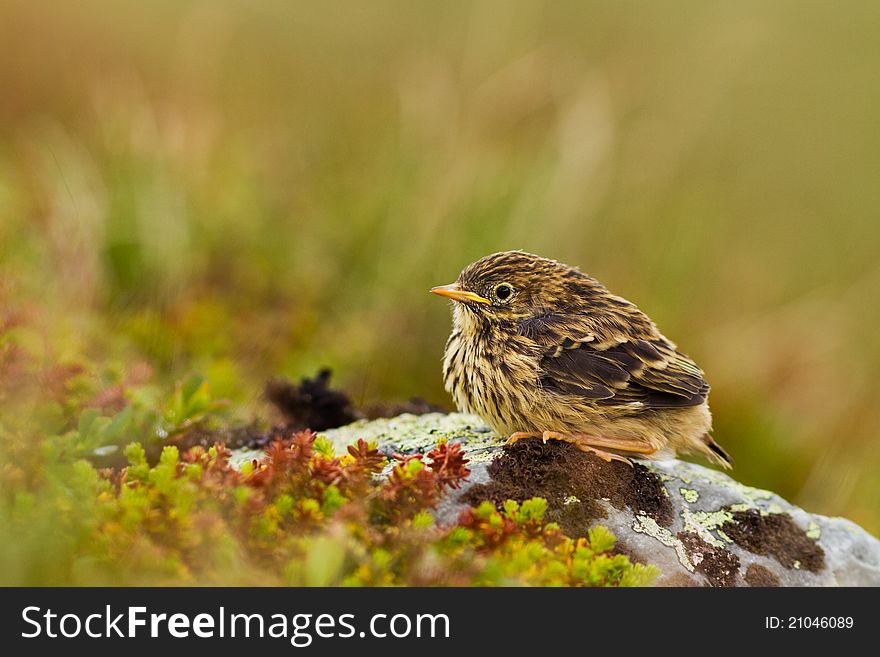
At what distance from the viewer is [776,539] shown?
459 cm

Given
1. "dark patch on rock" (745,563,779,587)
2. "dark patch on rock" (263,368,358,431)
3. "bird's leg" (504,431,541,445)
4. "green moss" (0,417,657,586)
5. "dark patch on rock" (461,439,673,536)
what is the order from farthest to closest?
"dark patch on rock" (263,368,358,431) → "bird's leg" (504,431,541,445) → "dark patch on rock" (745,563,779,587) → "dark patch on rock" (461,439,673,536) → "green moss" (0,417,657,586)

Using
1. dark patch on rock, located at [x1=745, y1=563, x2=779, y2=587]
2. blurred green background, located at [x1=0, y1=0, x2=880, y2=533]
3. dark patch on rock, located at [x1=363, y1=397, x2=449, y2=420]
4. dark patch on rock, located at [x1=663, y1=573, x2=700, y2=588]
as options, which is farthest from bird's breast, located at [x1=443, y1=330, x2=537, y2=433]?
blurred green background, located at [x1=0, y1=0, x2=880, y2=533]

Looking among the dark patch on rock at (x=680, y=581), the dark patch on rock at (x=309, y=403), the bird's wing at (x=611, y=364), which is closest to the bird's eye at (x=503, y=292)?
the bird's wing at (x=611, y=364)

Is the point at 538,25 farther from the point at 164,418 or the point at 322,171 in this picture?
the point at 164,418

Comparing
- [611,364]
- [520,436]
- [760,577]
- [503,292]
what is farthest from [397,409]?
[760,577]

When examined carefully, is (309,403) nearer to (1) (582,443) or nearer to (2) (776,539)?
(1) (582,443)

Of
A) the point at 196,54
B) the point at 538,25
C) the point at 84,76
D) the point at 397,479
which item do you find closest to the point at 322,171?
the point at 196,54

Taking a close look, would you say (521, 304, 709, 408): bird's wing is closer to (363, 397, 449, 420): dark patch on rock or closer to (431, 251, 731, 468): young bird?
(431, 251, 731, 468): young bird

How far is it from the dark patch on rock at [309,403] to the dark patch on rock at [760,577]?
2.44m

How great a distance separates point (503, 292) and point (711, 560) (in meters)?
1.87

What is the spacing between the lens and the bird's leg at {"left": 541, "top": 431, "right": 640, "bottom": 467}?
4582 mm

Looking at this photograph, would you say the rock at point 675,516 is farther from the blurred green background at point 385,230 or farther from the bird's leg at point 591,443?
the blurred green background at point 385,230

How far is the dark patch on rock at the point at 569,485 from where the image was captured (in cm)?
412

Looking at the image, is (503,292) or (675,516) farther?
(503,292)
